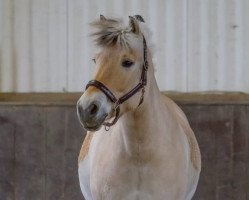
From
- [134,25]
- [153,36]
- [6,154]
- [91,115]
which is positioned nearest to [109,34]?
[134,25]

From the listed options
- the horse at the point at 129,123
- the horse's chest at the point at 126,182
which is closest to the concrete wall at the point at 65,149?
the horse at the point at 129,123

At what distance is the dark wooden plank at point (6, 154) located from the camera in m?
3.49

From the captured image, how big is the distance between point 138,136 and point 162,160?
15cm

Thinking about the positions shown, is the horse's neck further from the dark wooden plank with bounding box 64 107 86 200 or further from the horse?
the dark wooden plank with bounding box 64 107 86 200

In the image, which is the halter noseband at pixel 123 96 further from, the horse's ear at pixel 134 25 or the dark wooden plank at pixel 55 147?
the dark wooden plank at pixel 55 147

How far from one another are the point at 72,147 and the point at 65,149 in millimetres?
57

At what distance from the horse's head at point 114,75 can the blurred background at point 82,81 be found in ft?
5.43

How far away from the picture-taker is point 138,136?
1.87 meters

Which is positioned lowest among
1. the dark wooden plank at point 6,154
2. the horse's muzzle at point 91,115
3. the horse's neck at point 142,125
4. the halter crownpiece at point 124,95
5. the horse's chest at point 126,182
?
the dark wooden plank at point 6,154

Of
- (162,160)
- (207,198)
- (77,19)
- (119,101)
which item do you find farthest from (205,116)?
(119,101)

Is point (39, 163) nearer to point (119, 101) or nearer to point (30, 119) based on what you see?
point (30, 119)

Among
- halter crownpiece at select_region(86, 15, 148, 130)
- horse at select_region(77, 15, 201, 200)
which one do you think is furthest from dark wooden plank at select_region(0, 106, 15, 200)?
halter crownpiece at select_region(86, 15, 148, 130)

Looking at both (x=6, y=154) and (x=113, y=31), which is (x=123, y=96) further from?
(x=6, y=154)

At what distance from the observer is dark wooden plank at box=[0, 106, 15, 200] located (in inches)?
137
